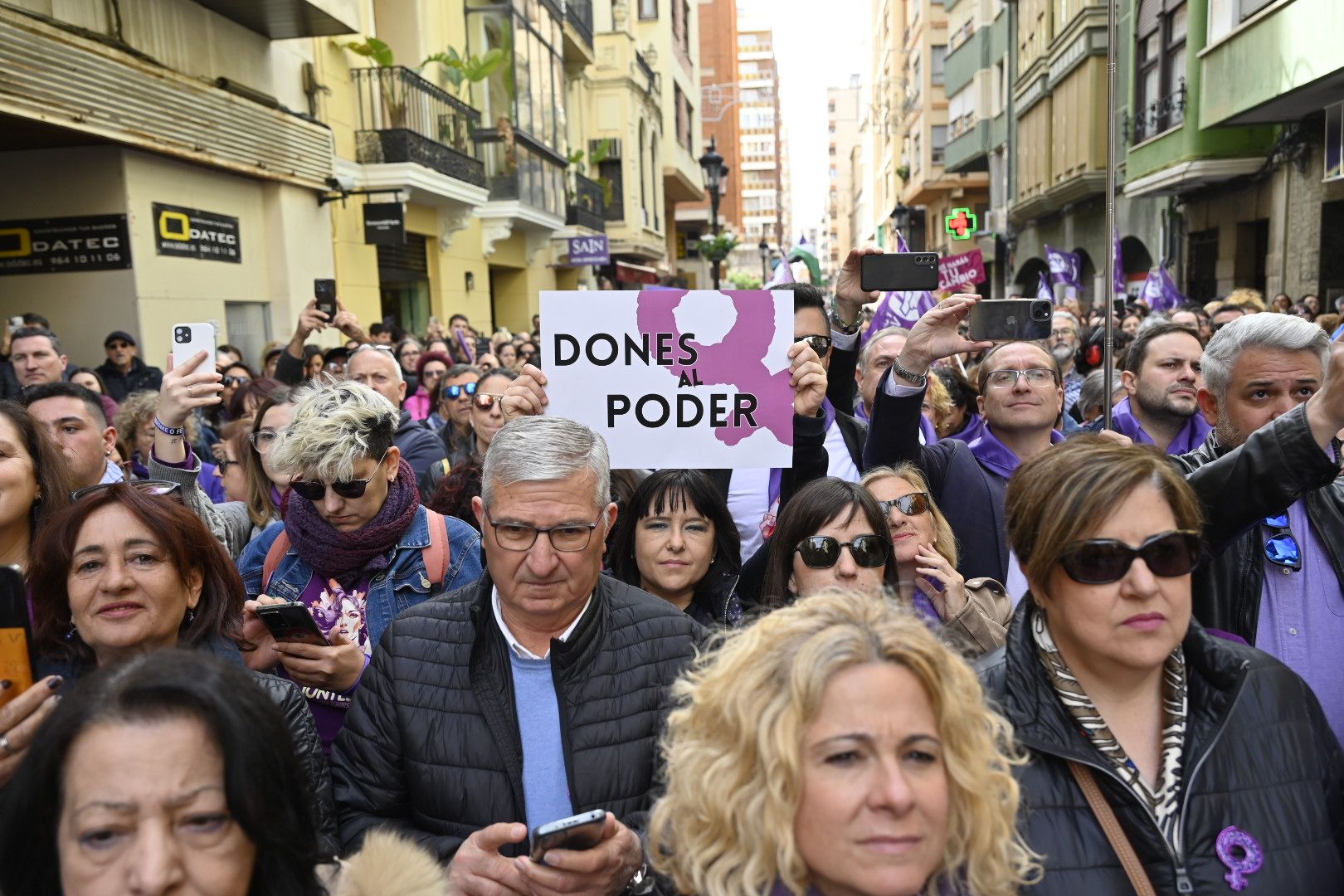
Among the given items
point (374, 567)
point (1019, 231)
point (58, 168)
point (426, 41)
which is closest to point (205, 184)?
point (58, 168)

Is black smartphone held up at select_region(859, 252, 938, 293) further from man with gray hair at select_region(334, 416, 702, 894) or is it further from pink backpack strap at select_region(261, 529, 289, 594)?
pink backpack strap at select_region(261, 529, 289, 594)

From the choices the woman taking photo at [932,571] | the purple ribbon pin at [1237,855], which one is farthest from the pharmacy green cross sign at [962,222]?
the purple ribbon pin at [1237,855]

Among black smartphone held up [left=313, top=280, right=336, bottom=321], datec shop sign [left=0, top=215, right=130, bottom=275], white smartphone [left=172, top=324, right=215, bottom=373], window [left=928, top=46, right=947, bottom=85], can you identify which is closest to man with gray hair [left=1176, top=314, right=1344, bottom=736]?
white smartphone [left=172, top=324, right=215, bottom=373]

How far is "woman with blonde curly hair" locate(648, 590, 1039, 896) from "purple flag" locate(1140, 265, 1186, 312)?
A: 12939 millimetres

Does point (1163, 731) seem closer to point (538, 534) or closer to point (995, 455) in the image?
point (538, 534)

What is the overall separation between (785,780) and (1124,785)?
27.9 inches

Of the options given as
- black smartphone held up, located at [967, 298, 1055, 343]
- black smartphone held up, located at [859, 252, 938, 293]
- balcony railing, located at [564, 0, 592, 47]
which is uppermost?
balcony railing, located at [564, 0, 592, 47]

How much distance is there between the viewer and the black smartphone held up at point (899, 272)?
3.89m

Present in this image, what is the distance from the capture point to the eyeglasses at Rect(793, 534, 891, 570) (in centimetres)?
308

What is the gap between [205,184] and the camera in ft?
38.6

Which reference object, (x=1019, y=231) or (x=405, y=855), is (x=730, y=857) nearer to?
(x=405, y=855)

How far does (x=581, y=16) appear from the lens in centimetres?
2964

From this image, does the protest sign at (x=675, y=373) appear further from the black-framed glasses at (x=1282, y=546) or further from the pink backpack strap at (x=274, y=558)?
the black-framed glasses at (x=1282, y=546)

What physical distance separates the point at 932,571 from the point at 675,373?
3.79 feet
